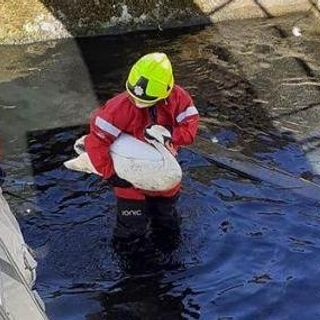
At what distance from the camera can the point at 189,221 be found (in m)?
6.74

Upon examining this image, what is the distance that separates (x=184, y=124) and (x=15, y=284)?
6.59 ft

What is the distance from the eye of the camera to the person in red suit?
541 cm

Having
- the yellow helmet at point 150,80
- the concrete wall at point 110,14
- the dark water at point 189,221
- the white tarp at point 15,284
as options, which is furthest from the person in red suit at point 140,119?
the concrete wall at point 110,14

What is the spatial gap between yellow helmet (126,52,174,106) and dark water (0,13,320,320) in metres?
1.51

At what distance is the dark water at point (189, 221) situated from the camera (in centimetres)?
583

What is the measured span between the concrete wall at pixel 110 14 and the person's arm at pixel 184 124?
5.18 metres

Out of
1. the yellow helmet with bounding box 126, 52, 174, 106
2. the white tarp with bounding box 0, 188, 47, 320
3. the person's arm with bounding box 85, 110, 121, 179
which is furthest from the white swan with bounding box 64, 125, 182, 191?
the white tarp with bounding box 0, 188, 47, 320

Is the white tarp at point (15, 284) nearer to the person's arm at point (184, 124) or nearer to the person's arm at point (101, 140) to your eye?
the person's arm at point (101, 140)

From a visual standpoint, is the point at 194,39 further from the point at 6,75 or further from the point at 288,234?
the point at 288,234

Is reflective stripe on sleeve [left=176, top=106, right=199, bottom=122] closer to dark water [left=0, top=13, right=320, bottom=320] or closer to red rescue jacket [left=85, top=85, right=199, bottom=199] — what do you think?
red rescue jacket [left=85, top=85, right=199, bottom=199]

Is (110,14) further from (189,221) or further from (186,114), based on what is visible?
(186,114)

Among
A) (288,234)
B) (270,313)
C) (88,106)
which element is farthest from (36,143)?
(270,313)

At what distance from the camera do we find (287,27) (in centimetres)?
1066

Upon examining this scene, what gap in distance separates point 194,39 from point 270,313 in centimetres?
550
